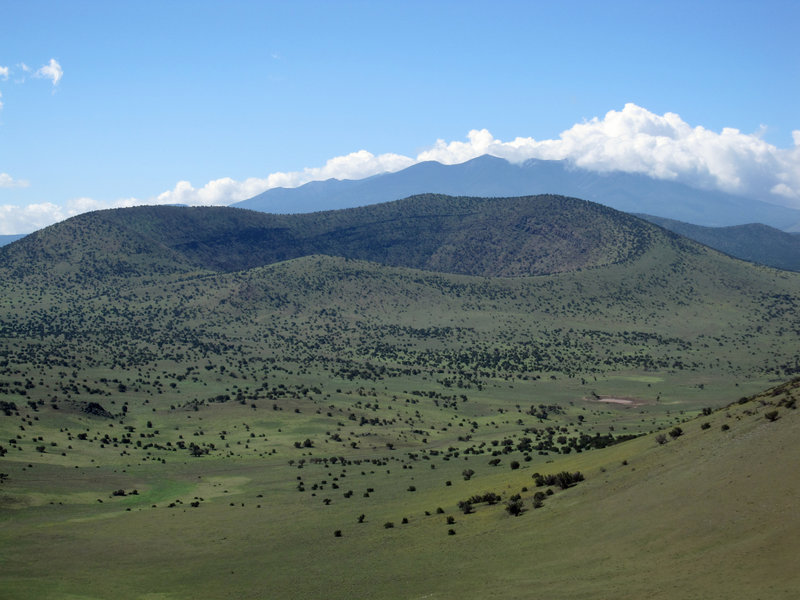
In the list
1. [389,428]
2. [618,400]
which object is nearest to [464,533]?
[389,428]

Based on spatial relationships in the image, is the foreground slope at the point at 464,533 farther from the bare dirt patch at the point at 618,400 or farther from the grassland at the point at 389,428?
the bare dirt patch at the point at 618,400

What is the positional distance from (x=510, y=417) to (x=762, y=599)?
2547 inches

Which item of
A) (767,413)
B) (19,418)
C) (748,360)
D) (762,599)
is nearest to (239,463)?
(19,418)

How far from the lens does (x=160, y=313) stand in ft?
484

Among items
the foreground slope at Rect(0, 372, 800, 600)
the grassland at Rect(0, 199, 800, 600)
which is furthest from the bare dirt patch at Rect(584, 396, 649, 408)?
the foreground slope at Rect(0, 372, 800, 600)

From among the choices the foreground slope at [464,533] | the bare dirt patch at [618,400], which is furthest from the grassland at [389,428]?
the bare dirt patch at [618,400]

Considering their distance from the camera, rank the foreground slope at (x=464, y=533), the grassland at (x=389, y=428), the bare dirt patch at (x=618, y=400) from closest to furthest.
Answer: the foreground slope at (x=464, y=533)
the grassland at (x=389, y=428)
the bare dirt patch at (x=618, y=400)

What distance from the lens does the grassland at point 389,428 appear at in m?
26.1

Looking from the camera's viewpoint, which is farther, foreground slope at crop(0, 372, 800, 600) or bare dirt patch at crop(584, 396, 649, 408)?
bare dirt patch at crop(584, 396, 649, 408)

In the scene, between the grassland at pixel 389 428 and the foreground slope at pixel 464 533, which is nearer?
the foreground slope at pixel 464 533

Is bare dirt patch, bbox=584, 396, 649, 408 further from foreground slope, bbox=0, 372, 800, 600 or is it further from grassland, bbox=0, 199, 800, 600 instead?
foreground slope, bbox=0, 372, 800, 600

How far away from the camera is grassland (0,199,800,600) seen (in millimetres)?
26094

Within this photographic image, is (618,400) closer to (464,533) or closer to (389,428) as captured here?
(389,428)

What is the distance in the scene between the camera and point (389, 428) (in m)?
75.0
